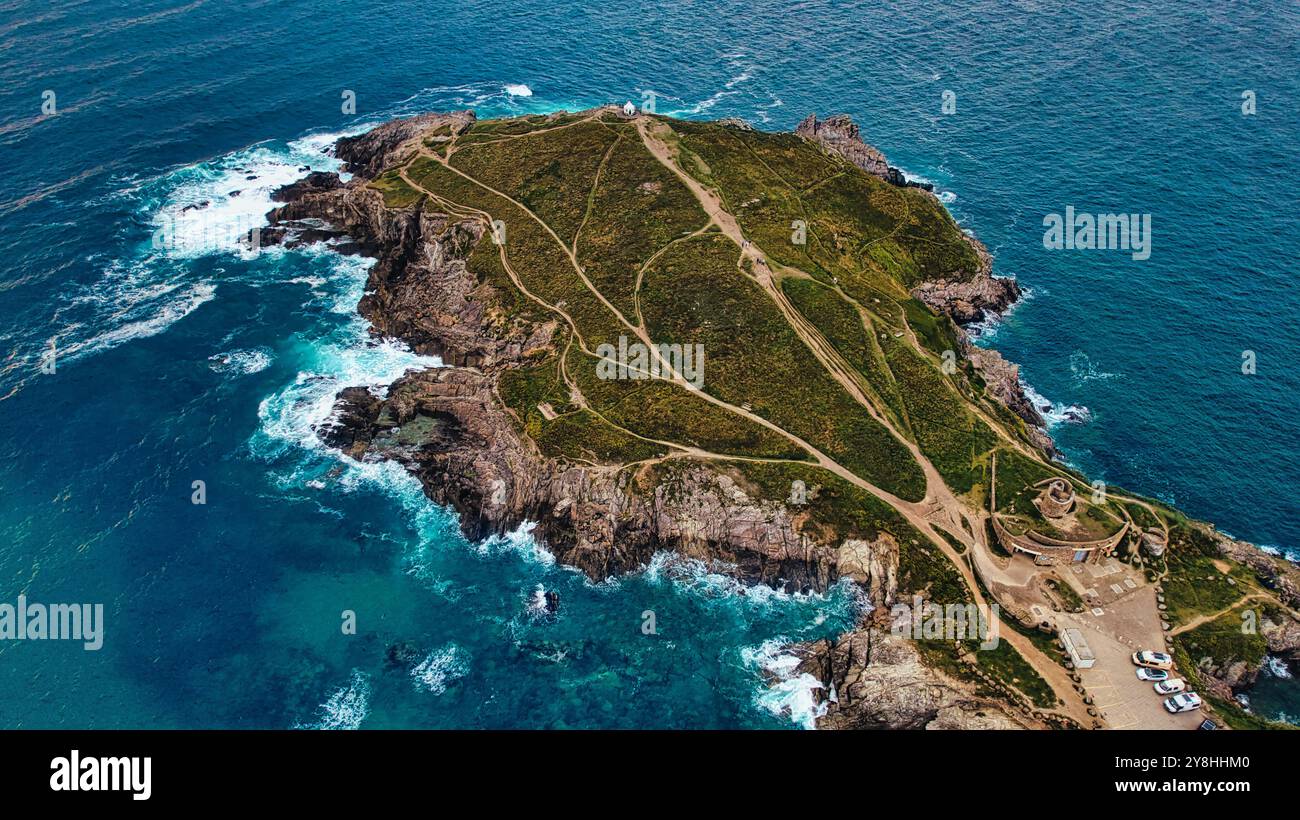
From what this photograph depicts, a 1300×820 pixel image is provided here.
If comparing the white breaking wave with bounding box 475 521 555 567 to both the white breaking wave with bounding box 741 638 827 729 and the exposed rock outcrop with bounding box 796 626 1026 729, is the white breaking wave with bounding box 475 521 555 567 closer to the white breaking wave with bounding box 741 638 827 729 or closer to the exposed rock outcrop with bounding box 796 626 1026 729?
the white breaking wave with bounding box 741 638 827 729

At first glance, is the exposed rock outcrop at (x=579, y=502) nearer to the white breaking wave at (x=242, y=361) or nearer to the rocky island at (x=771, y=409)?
the rocky island at (x=771, y=409)

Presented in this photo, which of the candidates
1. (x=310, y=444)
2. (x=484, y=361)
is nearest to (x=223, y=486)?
(x=310, y=444)

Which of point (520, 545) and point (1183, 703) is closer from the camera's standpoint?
point (1183, 703)

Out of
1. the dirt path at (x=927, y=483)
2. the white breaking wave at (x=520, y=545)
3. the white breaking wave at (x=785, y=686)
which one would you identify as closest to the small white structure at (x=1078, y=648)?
the dirt path at (x=927, y=483)

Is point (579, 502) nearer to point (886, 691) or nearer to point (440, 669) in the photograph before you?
point (440, 669)

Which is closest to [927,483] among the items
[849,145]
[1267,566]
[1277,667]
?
[1267,566]

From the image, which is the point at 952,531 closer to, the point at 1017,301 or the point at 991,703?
the point at 991,703
